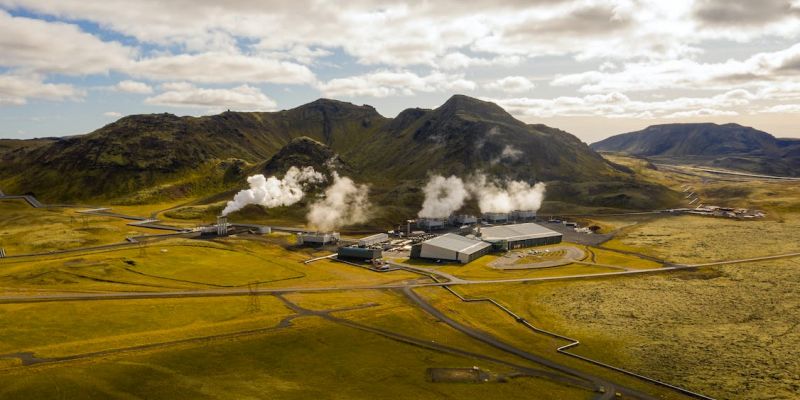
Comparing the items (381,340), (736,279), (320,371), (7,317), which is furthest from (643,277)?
(7,317)

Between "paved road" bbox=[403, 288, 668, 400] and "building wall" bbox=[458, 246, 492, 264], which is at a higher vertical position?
"building wall" bbox=[458, 246, 492, 264]

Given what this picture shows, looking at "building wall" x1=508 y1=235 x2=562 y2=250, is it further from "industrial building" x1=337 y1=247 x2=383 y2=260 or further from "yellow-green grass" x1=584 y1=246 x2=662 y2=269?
"industrial building" x1=337 y1=247 x2=383 y2=260

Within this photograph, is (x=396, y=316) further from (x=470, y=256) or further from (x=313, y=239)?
(x=313, y=239)

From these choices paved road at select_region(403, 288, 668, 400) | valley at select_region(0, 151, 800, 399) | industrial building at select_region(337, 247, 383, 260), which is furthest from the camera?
industrial building at select_region(337, 247, 383, 260)

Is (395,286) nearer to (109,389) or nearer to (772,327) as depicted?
(109,389)

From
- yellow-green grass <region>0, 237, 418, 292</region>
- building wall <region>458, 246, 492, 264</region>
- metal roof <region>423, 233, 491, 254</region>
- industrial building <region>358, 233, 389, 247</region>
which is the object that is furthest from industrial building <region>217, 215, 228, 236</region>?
building wall <region>458, 246, 492, 264</region>

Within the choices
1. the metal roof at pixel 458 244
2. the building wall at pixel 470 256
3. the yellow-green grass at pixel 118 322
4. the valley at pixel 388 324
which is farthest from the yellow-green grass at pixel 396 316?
the metal roof at pixel 458 244

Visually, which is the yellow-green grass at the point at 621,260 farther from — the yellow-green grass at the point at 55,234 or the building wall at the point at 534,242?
the yellow-green grass at the point at 55,234
